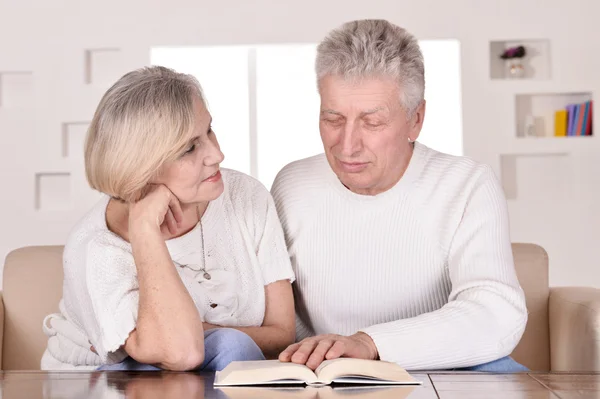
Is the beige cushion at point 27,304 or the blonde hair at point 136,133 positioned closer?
the blonde hair at point 136,133

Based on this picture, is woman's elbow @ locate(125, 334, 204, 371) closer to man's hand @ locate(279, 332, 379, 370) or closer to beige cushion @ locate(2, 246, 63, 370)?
man's hand @ locate(279, 332, 379, 370)

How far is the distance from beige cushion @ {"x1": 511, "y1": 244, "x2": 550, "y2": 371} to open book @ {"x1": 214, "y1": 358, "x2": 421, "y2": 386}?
107cm

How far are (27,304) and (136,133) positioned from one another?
870 mm

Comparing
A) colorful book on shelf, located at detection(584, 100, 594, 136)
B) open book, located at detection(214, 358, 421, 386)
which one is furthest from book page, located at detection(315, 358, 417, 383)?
colorful book on shelf, located at detection(584, 100, 594, 136)

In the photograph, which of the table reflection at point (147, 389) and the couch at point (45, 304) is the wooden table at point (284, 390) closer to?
the table reflection at point (147, 389)

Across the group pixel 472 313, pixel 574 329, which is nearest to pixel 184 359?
pixel 472 313

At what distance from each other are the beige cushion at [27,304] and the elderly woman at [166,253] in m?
0.34

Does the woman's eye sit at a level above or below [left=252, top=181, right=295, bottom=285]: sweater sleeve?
above

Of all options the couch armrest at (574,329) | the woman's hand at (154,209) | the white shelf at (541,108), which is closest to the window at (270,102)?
the white shelf at (541,108)

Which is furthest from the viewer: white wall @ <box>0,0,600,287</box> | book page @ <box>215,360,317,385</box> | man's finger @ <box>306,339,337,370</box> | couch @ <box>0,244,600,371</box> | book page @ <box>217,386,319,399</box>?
white wall @ <box>0,0,600,287</box>

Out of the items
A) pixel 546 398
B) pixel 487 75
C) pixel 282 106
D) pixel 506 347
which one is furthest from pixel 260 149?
pixel 546 398

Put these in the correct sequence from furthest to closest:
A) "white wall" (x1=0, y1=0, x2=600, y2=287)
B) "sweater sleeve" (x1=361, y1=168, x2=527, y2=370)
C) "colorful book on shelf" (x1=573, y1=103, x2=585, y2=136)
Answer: "colorful book on shelf" (x1=573, y1=103, x2=585, y2=136) < "white wall" (x1=0, y1=0, x2=600, y2=287) < "sweater sleeve" (x1=361, y1=168, x2=527, y2=370)

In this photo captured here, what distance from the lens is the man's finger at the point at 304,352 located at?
5.09 ft

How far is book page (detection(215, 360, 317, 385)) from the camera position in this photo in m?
1.41
